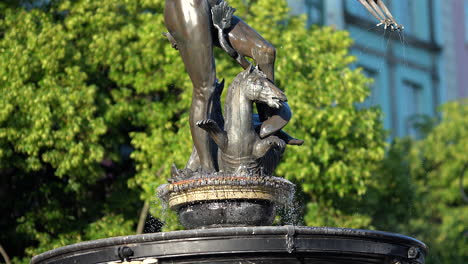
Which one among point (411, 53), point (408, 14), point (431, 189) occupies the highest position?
point (408, 14)

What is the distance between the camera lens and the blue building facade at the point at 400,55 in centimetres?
4453

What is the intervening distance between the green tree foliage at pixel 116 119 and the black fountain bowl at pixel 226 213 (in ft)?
34.1

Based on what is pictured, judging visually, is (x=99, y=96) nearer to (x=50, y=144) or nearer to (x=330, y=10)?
(x=50, y=144)

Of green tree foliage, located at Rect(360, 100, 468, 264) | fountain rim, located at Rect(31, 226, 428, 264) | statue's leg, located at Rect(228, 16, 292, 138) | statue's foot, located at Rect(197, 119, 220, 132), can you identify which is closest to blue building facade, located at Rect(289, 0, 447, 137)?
green tree foliage, located at Rect(360, 100, 468, 264)

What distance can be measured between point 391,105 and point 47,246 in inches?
1113

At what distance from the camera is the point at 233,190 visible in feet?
35.2

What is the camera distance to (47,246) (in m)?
21.5

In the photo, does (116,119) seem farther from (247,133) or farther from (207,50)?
(247,133)

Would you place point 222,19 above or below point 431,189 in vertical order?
below

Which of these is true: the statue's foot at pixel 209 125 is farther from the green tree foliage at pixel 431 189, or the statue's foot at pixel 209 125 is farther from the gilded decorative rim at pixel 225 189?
the green tree foliage at pixel 431 189

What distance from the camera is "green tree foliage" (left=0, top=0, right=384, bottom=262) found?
21.8 m

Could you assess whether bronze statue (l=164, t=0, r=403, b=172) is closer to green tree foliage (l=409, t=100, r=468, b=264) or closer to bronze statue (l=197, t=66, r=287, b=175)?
bronze statue (l=197, t=66, r=287, b=175)

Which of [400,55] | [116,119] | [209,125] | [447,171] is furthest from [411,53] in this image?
[209,125]

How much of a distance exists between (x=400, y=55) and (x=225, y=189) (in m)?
39.0
